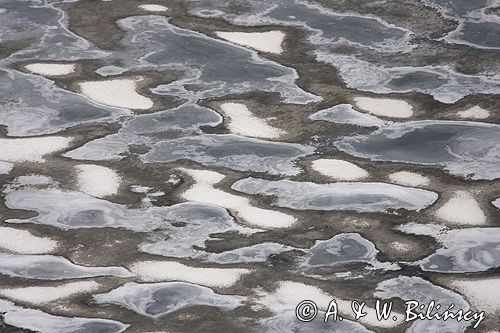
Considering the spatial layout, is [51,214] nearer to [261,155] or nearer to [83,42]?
[261,155]

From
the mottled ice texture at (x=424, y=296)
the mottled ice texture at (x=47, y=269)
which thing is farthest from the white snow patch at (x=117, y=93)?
the mottled ice texture at (x=424, y=296)

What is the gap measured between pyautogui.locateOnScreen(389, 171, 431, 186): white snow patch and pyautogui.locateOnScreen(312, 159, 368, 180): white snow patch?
0.11 m

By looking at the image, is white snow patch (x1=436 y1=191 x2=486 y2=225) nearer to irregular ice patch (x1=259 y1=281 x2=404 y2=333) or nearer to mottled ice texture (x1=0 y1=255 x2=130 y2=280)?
irregular ice patch (x1=259 y1=281 x2=404 y2=333)

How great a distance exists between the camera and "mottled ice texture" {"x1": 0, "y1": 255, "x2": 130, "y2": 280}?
279cm

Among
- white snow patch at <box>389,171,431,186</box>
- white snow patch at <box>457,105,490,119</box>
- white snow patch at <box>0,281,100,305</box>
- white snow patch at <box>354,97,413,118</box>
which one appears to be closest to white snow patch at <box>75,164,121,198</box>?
white snow patch at <box>0,281,100,305</box>

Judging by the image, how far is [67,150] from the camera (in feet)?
12.1

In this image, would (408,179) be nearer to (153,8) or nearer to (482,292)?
(482,292)

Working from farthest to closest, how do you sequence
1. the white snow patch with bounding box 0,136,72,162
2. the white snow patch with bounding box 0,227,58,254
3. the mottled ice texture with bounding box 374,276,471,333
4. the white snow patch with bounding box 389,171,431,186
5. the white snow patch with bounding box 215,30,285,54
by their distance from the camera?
the white snow patch with bounding box 215,30,285,54, the white snow patch with bounding box 0,136,72,162, the white snow patch with bounding box 389,171,431,186, the white snow patch with bounding box 0,227,58,254, the mottled ice texture with bounding box 374,276,471,333

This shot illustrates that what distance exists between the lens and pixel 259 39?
4609 mm

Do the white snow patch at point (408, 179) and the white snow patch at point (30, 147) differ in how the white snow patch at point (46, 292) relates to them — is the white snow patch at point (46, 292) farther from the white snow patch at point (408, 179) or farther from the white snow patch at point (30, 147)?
the white snow patch at point (408, 179)

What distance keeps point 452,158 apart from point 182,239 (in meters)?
1.15

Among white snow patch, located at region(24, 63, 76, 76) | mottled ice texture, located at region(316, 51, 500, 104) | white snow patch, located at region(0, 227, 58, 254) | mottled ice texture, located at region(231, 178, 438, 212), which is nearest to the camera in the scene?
white snow patch, located at region(0, 227, 58, 254)

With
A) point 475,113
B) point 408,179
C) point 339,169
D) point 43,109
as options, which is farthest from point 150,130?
point 475,113

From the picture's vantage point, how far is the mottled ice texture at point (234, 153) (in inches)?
140
